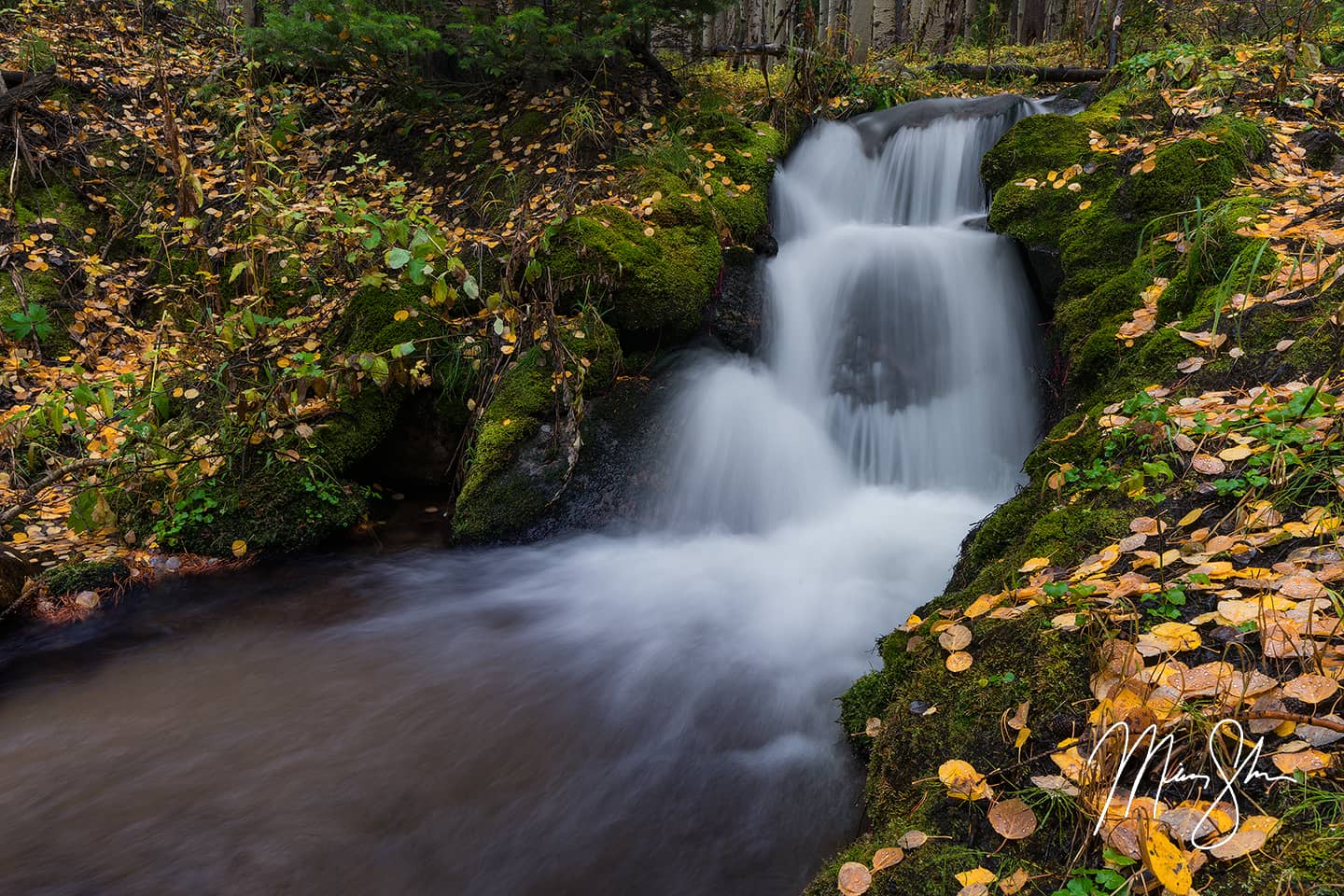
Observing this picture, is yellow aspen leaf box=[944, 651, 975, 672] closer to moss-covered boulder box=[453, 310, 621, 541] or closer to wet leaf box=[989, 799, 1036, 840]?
wet leaf box=[989, 799, 1036, 840]

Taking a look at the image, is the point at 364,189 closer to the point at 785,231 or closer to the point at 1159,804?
the point at 785,231

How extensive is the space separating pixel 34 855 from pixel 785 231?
20.9ft

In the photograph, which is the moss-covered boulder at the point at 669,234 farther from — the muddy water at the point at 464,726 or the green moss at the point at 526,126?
the muddy water at the point at 464,726

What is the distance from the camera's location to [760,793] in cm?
291

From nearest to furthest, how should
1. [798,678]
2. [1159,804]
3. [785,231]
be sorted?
[1159,804]
[798,678]
[785,231]

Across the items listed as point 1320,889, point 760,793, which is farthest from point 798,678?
point 1320,889

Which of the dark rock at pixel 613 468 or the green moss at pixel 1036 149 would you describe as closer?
the dark rock at pixel 613 468

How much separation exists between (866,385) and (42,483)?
17.7 ft

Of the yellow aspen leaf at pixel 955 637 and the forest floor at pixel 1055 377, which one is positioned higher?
the forest floor at pixel 1055 377

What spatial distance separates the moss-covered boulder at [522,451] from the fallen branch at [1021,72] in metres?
8.36

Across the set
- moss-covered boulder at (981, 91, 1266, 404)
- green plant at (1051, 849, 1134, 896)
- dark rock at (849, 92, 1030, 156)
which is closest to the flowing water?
moss-covered boulder at (981, 91, 1266, 404)

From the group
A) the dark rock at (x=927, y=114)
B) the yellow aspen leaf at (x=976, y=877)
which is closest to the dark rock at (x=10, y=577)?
the yellow aspen leaf at (x=976, y=877)

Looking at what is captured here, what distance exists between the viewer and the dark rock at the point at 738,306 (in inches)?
231
